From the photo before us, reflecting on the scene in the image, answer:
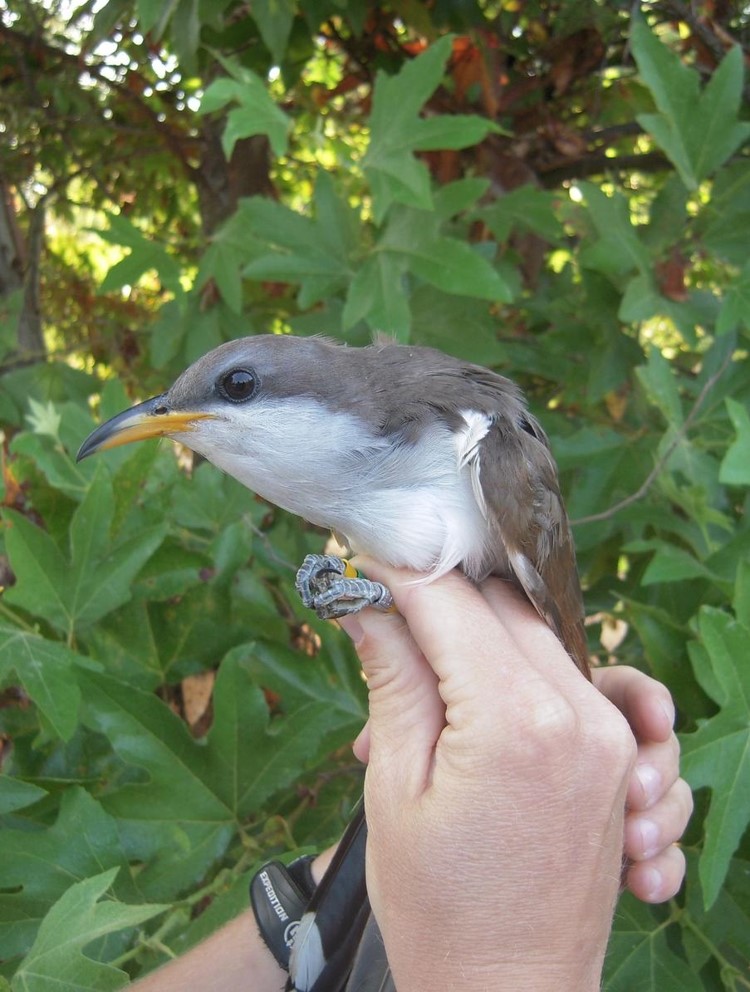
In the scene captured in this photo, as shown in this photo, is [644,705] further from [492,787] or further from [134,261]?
[134,261]

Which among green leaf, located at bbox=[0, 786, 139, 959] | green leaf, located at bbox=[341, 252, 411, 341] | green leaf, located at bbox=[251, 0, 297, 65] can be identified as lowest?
green leaf, located at bbox=[0, 786, 139, 959]

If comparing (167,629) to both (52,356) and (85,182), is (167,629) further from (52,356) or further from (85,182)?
(85,182)

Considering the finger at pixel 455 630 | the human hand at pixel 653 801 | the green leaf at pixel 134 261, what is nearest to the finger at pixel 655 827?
the human hand at pixel 653 801

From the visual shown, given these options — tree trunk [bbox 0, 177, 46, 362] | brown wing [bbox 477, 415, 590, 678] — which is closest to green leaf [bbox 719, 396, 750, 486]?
brown wing [bbox 477, 415, 590, 678]

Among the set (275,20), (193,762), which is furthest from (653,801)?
(275,20)

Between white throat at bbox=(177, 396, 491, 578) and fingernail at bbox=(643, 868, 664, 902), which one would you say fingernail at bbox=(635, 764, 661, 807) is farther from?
white throat at bbox=(177, 396, 491, 578)

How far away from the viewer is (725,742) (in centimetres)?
178

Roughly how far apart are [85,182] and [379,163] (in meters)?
2.29

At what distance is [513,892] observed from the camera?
3.95ft

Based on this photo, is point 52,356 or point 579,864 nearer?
point 579,864

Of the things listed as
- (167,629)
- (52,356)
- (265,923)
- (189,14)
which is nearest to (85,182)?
(52,356)

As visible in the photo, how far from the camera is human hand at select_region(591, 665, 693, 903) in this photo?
5.49ft

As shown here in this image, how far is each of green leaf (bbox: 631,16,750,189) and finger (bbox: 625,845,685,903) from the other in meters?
1.73

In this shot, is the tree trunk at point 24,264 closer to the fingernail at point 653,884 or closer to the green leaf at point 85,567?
the green leaf at point 85,567
